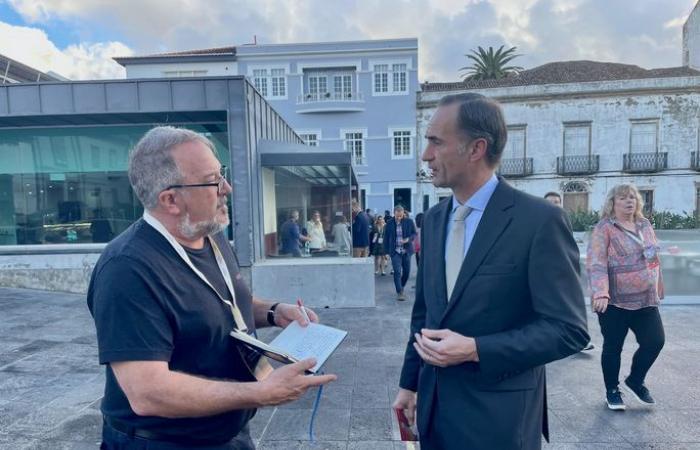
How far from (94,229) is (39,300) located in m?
1.54

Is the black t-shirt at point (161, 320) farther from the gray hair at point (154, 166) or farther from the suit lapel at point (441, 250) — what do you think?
the suit lapel at point (441, 250)

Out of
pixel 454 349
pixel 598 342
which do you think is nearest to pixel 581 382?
pixel 598 342

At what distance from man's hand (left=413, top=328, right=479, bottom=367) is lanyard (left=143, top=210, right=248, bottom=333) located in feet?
2.37

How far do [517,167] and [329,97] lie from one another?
12.1 metres

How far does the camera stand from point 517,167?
25.8m

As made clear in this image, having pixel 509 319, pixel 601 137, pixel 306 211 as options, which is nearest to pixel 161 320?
pixel 509 319

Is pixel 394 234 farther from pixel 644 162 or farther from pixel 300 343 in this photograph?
pixel 644 162

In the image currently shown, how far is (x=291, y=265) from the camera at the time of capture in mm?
7422

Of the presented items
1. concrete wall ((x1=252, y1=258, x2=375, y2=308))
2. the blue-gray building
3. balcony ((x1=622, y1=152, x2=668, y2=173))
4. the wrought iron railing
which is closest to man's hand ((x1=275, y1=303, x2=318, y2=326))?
concrete wall ((x1=252, y1=258, x2=375, y2=308))

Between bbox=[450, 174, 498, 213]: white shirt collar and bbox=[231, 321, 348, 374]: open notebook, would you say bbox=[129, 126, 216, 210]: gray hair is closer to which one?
bbox=[231, 321, 348, 374]: open notebook

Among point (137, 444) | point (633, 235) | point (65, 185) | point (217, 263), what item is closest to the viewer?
point (137, 444)

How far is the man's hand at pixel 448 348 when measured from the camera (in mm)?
1554

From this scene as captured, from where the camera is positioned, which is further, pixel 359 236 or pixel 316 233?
pixel 359 236

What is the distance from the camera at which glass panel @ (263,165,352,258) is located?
8.05 m
